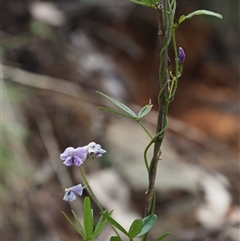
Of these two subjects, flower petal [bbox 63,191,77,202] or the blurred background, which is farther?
the blurred background

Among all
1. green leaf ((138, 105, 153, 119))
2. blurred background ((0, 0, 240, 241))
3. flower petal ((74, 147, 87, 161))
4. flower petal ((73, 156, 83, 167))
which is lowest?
blurred background ((0, 0, 240, 241))

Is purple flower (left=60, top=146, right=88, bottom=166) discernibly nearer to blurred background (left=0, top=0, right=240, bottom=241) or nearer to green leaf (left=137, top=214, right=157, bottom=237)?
green leaf (left=137, top=214, right=157, bottom=237)

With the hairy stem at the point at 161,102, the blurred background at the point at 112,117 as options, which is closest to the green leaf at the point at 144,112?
the hairy stem at the point at 161,102

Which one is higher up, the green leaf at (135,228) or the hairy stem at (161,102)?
the hairy stem at (161,102)

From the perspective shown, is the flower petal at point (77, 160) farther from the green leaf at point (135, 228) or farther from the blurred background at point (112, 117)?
the blurred background at point (112, 117)

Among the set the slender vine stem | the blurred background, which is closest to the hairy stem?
the slender vine stem

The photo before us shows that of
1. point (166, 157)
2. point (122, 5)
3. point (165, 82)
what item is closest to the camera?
point (165, 82)

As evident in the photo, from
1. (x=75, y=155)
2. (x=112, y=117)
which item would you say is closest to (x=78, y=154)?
(x=75, y=155)

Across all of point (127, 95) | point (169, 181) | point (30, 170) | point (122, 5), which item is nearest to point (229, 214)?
point (169, 181)

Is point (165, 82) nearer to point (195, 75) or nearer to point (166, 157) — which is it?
point (166, 157)
